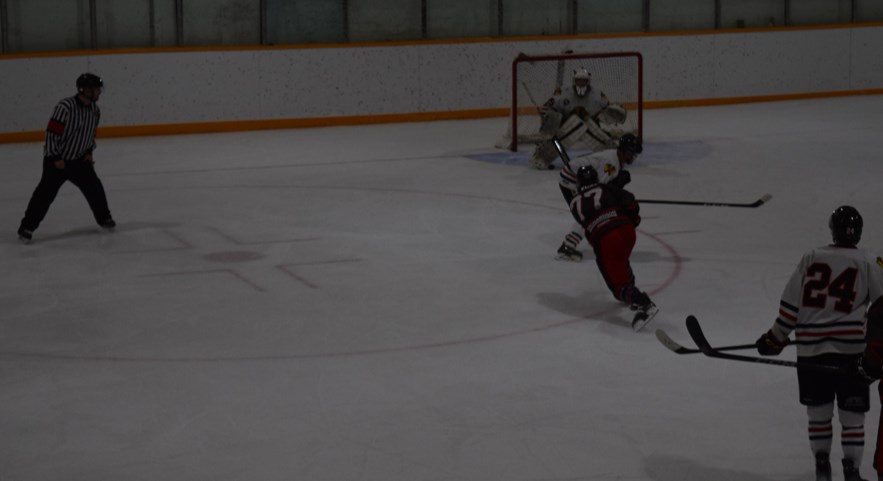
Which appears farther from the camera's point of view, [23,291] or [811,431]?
[23,291]

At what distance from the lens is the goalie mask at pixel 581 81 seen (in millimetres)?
12711

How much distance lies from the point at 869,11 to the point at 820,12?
0.78 m

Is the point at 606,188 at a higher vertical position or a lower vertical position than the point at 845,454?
higher

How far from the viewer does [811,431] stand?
15.1 ft

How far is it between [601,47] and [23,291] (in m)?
10.5

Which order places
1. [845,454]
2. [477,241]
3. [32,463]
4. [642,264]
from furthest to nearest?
1. [477,241]
2. [642,264]
3. [32,463]
4. [845,454]

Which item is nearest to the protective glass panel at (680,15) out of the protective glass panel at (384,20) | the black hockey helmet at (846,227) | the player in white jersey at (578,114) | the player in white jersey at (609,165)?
the protective glass panel at (384,20)

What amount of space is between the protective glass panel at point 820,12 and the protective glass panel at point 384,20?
534 cm

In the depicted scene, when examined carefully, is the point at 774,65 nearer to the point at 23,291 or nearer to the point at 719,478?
the point at 23,291

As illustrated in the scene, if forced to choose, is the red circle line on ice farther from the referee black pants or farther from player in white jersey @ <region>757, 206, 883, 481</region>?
the referee black pants

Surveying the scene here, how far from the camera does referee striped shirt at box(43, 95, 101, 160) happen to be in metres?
9.10

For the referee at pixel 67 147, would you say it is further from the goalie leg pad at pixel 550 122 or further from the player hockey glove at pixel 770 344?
the player hockey glove at pixel 770 344

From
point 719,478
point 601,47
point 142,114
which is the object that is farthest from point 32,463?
point 601,47

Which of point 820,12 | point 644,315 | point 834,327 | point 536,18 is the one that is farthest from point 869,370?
point 820,12
